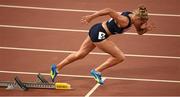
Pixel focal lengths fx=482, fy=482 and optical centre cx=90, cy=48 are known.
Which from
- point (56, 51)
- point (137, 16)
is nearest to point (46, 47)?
point (56, 51)

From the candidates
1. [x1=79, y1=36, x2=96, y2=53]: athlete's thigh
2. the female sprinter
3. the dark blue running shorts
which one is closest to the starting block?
the female sprinter

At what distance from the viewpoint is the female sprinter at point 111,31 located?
8.55 meters

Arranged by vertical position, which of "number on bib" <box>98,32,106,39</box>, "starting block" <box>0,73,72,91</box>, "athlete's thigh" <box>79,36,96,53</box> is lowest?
"starting block" <box>0,73,72,91</box>

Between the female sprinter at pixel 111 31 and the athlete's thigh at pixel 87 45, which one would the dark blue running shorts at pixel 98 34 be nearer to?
the female sprinter at pixel 111 31

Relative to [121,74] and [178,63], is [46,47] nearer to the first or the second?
[121,74]

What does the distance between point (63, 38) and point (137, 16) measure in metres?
3.11

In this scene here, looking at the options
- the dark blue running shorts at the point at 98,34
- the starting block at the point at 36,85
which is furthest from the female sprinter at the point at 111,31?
the starting block at the point at 36,85

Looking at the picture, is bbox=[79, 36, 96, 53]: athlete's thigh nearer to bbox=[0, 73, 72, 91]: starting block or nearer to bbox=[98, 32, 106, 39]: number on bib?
bbox=[98, 32, 106, 39]: number on bib

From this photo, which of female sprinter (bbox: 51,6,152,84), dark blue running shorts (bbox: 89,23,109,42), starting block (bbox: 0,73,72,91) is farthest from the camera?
starting block (bbox: 0,73,72,91)

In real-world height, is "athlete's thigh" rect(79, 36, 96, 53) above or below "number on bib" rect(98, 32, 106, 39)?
below

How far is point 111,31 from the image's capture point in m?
8.88

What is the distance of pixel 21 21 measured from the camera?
1208 cm

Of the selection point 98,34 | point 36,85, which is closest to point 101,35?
point 98,34

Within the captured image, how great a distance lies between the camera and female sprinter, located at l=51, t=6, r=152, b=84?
337 inches
